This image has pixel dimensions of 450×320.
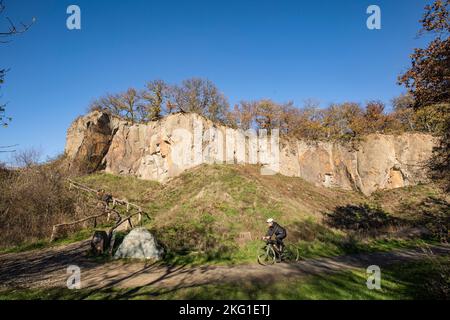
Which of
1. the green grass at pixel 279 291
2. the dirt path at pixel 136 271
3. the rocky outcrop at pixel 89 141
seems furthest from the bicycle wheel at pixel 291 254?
Result: the rocky outcrop at pixel 89 141

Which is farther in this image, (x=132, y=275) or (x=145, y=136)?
(x=145, y=136)

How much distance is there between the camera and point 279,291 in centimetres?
817

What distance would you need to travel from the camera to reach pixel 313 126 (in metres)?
49.7

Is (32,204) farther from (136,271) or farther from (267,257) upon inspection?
(267,257)

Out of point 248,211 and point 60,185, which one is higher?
point 60,185

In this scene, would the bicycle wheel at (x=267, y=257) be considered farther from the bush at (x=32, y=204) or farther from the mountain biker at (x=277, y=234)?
the bush at (x=32, y=204)

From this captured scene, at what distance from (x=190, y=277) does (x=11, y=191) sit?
644 inches

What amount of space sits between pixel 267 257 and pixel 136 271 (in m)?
6.04

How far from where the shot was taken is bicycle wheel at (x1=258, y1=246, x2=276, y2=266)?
12.5 m

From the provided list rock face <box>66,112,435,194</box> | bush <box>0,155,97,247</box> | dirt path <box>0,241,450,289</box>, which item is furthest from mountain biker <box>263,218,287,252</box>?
rock face <box>66,112,435,194</box>

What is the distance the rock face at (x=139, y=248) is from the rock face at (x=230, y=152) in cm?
2101

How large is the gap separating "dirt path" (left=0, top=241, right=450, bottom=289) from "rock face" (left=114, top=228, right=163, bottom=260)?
2.38 feet
